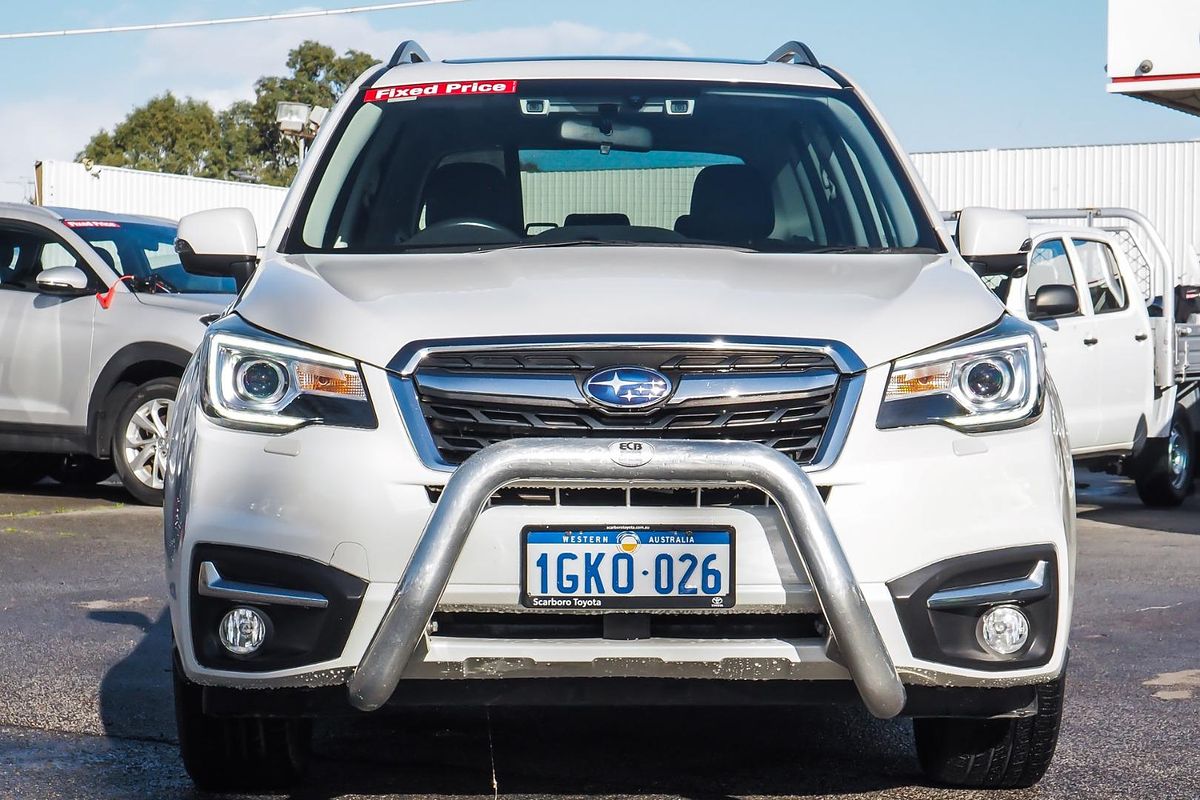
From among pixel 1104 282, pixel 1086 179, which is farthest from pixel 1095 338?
pixel 1086 179

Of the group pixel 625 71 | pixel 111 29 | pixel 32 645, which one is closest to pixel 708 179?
pixel 625 71

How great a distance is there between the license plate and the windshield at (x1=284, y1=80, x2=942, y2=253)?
1.37 m

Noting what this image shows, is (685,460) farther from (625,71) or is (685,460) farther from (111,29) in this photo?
(111,29)

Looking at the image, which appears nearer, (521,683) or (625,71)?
(521,683)

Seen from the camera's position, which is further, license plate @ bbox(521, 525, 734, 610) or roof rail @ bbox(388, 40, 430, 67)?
roof rail @ bbox(388, 40, 430, 67)

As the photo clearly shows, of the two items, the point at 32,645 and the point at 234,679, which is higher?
the point at 234,679

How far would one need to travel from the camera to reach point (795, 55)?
556 centimetres

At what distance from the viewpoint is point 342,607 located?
330 cm

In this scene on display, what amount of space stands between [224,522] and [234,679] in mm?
318

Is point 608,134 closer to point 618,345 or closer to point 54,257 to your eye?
point 618,345

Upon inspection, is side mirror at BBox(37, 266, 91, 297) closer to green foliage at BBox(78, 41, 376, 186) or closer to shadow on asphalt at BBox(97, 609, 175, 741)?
shadow on asphalt at BBox(97, 609, 175, 741)

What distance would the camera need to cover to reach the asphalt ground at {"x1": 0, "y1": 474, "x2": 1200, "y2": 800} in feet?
13.3

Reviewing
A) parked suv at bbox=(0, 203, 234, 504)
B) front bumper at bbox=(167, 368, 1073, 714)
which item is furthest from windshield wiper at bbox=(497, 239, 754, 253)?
parked suv at bbox=(0, 203, 234, 504)

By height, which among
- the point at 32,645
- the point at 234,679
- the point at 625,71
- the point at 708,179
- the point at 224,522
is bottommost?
the point at 32,645
